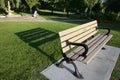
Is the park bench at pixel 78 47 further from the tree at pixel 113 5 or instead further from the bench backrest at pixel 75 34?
the tree at pixel 113 5

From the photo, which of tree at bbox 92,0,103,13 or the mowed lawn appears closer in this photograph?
the mowed lawn

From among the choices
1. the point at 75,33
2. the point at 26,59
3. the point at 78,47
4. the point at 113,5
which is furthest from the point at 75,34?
the point at 113,5

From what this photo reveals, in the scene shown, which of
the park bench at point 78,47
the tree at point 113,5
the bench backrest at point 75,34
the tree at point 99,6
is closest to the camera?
the park bench at point 78,47

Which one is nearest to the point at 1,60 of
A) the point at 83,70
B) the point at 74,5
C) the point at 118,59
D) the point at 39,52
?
the point at 39,52

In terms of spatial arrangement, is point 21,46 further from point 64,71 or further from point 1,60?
point 64,71

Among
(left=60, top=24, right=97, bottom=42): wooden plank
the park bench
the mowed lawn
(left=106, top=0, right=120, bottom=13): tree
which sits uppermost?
(left=106, top=0, right=120, bottom=13): tree

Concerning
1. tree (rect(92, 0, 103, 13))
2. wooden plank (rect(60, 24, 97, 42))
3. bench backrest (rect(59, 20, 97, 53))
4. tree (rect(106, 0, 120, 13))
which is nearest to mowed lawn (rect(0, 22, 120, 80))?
bench backrest (rect(59, 20, 97, 53))

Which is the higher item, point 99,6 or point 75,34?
point 99,6

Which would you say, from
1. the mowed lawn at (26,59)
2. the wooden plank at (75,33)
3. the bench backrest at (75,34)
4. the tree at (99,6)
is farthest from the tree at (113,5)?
the mowed lawn at (26,59)

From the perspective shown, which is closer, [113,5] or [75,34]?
[75,34]

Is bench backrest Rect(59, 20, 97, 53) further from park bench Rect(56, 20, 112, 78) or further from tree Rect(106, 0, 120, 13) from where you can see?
tree Rect(106, 0, 120, 13)

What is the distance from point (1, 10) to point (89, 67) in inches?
924

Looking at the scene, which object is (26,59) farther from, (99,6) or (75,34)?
(99,6)

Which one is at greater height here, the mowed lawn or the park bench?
the park bench
